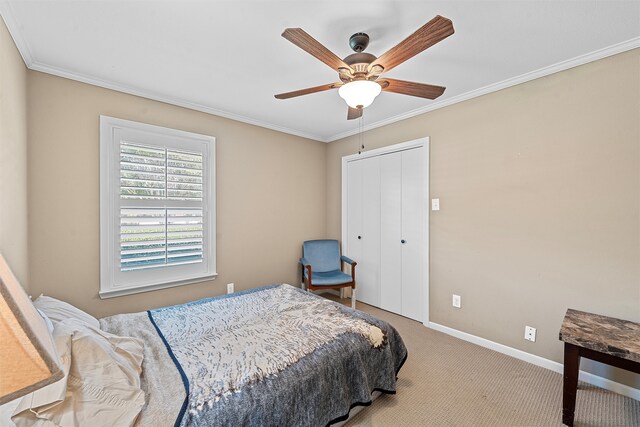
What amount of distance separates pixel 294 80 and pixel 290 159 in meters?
1.55

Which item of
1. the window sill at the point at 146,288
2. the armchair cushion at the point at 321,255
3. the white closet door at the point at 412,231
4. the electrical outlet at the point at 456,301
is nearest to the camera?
the window sill at the point at 146,288

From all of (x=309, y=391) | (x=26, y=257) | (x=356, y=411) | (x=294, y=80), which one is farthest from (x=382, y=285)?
(x=26, y=257)

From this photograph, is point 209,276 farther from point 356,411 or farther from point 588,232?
point 588,232

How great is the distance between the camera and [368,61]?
5.42 ft

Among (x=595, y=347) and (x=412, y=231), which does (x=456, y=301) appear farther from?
(x=595, y=347)

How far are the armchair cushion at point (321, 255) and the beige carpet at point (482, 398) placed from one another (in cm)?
169

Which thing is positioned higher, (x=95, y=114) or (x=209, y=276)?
(x=95, y=114)

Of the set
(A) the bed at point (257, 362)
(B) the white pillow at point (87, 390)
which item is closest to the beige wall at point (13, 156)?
(A) the bed at point (257, 362)

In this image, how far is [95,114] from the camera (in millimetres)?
2422

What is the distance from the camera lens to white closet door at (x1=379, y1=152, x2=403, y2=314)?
343cm

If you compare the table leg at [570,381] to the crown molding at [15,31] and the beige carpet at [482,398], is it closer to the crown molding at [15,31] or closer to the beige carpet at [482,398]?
the beige carpet at [482,398]

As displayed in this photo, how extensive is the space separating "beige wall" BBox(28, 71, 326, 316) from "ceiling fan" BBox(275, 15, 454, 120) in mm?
1622

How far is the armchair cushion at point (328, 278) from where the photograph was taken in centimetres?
339

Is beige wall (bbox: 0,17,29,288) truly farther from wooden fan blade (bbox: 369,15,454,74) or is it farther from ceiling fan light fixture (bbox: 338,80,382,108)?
wooden fan blade (bbox: 369,15,454,74)
